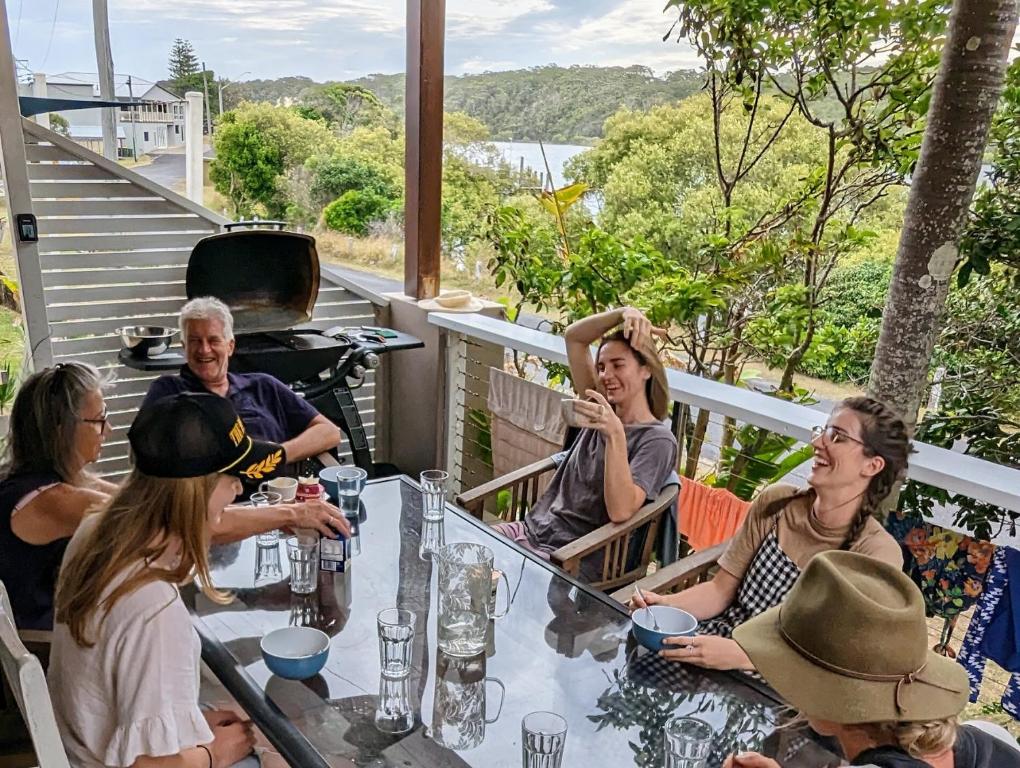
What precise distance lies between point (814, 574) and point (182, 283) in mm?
3716

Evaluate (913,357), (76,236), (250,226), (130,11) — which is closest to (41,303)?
(76,236)

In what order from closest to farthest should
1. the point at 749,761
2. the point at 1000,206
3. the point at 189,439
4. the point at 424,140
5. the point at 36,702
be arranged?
the point at 36,702 → the point at 749,761 → the point at 189,439 → the point at 1000,206 → the point at 424,140

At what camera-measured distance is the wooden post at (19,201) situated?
3.52 metres

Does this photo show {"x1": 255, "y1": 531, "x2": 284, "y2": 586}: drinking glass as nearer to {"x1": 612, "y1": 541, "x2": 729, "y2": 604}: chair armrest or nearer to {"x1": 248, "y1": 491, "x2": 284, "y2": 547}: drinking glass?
{"x1": 248, "y1": 491, "x2": 284, "y2": 547}: drinking glass

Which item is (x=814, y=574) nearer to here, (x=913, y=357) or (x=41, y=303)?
(x=913, y=357)

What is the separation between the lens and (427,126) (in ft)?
13.7

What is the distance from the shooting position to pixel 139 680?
53.3 inches

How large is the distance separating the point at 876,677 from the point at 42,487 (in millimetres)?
1766

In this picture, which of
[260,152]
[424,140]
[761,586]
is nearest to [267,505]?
[761,586]

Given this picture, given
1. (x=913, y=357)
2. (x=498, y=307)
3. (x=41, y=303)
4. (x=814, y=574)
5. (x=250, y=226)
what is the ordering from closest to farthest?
(x=814, y=574)
(x=913, y=357)
(x=41, y=303)
(x=250, y=226)
(x=498, y=307)

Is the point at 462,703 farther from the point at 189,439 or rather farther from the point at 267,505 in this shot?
the point at 267,505

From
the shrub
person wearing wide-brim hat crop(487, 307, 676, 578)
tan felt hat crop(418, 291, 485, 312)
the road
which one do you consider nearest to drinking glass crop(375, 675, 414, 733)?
person wearing wide-brim hat crop(487, 307, 676, 578)

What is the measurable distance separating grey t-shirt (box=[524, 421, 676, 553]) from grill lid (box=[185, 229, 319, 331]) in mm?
1716

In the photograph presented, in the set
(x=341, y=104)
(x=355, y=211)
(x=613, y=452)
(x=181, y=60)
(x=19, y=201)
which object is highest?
(x=181, y=60)
